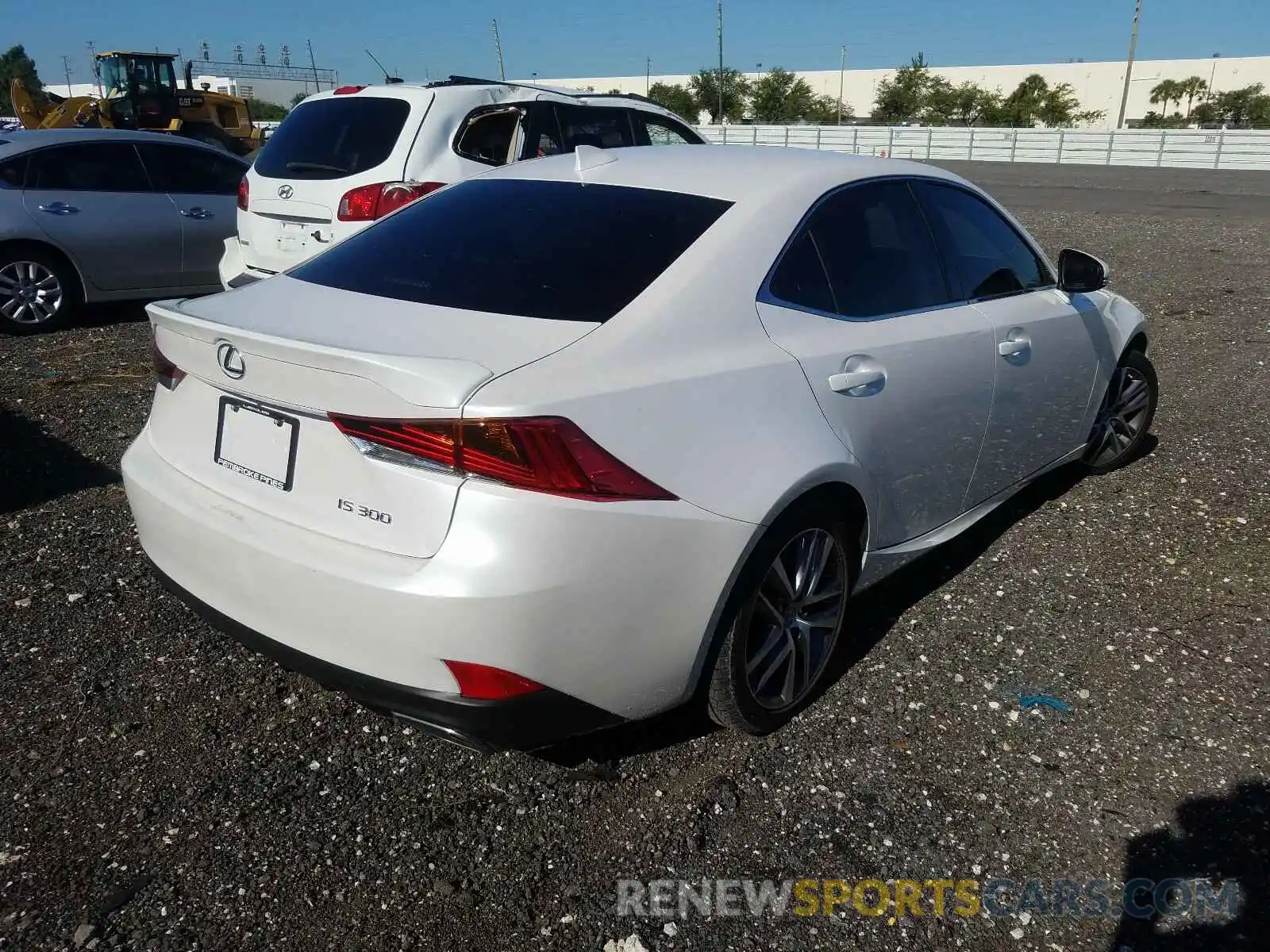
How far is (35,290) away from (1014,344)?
7221 mm

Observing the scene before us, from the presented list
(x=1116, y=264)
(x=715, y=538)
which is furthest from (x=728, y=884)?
(x=1116, y=264)

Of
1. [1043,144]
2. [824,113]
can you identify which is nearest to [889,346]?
[1043,144]

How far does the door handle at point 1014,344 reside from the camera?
12.0ft

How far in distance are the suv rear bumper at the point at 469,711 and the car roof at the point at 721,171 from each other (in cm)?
156

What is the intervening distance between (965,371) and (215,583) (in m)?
2.41

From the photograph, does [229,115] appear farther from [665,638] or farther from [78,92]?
[78,92]

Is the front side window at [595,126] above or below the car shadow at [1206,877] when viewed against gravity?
above

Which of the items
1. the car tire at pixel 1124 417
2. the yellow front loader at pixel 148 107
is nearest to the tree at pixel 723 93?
the yellow front loader at pixel 148 107

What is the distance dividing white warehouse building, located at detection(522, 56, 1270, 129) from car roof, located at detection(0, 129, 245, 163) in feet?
246

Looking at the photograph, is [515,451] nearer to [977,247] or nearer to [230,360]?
[230,360]

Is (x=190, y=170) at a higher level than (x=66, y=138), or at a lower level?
lower

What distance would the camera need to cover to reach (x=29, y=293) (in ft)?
25.3

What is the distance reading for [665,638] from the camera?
2422 mm

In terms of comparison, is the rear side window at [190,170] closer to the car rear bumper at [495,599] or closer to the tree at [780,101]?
the car rear bumper at [495,599]
